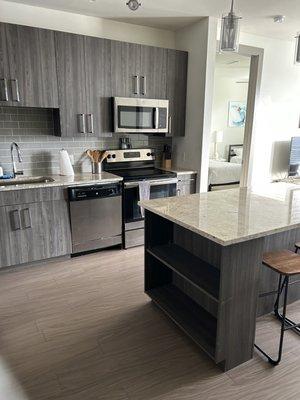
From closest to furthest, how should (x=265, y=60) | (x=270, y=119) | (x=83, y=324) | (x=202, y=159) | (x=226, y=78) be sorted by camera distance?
(x=83, y=324) < (x=202, y=159) < (x=265, y=60) < (x=270, y=119) < (x=226, y=78)

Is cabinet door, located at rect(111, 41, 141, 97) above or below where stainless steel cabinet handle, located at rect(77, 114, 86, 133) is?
above

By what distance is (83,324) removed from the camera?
2330 millimetres

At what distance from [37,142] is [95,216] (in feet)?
3.77

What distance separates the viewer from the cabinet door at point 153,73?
365 cm

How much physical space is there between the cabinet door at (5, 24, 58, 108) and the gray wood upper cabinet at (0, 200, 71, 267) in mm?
1091

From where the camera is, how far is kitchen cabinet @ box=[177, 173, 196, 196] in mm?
3962

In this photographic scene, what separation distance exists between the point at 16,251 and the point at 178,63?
9.93 feet

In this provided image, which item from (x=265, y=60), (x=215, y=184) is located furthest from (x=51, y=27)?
(x=215, y=184)

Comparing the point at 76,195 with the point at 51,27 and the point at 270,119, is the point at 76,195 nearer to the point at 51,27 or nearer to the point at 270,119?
the point at 51,27

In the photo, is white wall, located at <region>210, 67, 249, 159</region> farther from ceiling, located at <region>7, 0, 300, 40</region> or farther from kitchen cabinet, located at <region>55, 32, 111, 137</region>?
kitchen cabinet, located at <region>55, 32, 111, 137</region>

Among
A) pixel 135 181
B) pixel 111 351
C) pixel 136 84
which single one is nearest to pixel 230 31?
pixel 136 84

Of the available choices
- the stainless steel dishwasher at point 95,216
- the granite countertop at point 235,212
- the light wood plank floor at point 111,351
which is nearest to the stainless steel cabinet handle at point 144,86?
the stainless steel dishwasher at point 95,216

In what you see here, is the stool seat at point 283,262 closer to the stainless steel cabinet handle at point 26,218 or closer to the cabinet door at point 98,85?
the stainless steel cabinet handle at point 26,218

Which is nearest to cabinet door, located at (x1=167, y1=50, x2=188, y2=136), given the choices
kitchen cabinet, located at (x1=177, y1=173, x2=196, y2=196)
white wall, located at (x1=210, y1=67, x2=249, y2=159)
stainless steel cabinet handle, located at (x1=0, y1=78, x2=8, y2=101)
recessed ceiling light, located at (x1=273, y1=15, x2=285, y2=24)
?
kitchen cabinet, located at (x1=177, y1=173, x2=196, y2=196)
